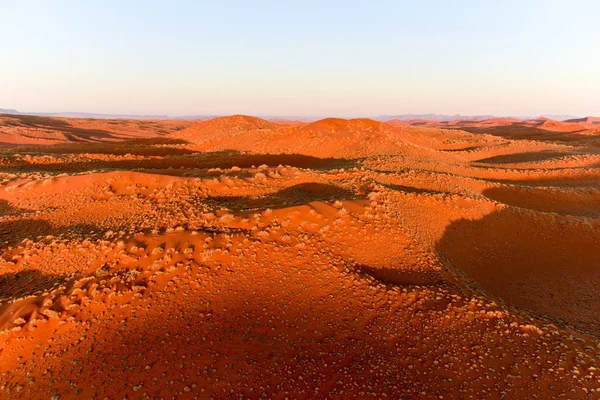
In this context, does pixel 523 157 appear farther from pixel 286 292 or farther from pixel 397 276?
pixel 286 292

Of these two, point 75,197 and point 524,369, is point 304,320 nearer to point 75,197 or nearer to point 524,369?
point 524,369

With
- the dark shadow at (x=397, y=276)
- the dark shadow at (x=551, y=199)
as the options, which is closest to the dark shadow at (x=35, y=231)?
the dark shadow at (x=397, y=276)

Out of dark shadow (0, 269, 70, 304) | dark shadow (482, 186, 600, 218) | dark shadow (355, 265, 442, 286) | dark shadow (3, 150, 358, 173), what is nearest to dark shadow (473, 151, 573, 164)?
dark shadow (482, 186, 600, 218)

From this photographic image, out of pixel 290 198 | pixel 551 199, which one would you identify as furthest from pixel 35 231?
pixel 551 199

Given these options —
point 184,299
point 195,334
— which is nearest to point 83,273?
point 184,299

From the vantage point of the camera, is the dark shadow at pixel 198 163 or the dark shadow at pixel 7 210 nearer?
the dark shadow at pixel 7 210

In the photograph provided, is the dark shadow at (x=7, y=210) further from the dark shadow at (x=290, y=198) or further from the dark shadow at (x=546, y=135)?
the dark shadow at (x=546, y=135)
